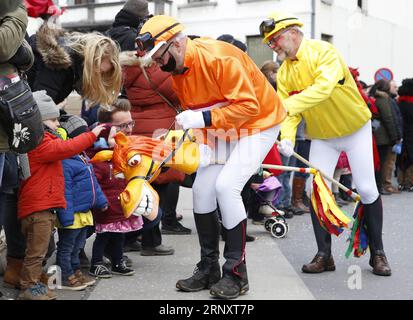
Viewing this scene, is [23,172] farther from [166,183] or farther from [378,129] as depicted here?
[378,129]

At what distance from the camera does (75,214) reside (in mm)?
4277

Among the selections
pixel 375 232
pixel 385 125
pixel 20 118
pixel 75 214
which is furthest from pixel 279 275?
pixel 385 125

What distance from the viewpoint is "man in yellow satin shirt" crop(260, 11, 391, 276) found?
4.63m

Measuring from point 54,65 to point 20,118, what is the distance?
1.04 meters

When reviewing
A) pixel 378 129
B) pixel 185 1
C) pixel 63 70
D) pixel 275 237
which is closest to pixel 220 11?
pixel 185 1

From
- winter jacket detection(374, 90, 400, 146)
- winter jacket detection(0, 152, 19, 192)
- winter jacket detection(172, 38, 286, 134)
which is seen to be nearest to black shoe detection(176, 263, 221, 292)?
winter jacket detection(172, 38, 286, 134)

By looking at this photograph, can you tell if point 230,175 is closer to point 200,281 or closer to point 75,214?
point 200,281

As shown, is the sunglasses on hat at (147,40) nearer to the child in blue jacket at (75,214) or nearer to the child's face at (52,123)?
the child's face at (52,123)

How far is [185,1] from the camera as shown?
24094mm

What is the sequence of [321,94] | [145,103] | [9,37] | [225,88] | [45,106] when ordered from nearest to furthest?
1. [9,37]
2. [225,88]
3. [45,106]
4. [321,94]
5. [145,103]

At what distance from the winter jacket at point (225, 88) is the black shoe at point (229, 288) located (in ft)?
3.17

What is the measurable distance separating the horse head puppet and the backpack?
81cm

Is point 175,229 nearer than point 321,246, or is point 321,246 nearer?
point 321,246

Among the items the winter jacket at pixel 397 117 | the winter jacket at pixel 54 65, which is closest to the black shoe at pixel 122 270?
the winter jacket at pixel 54 65
